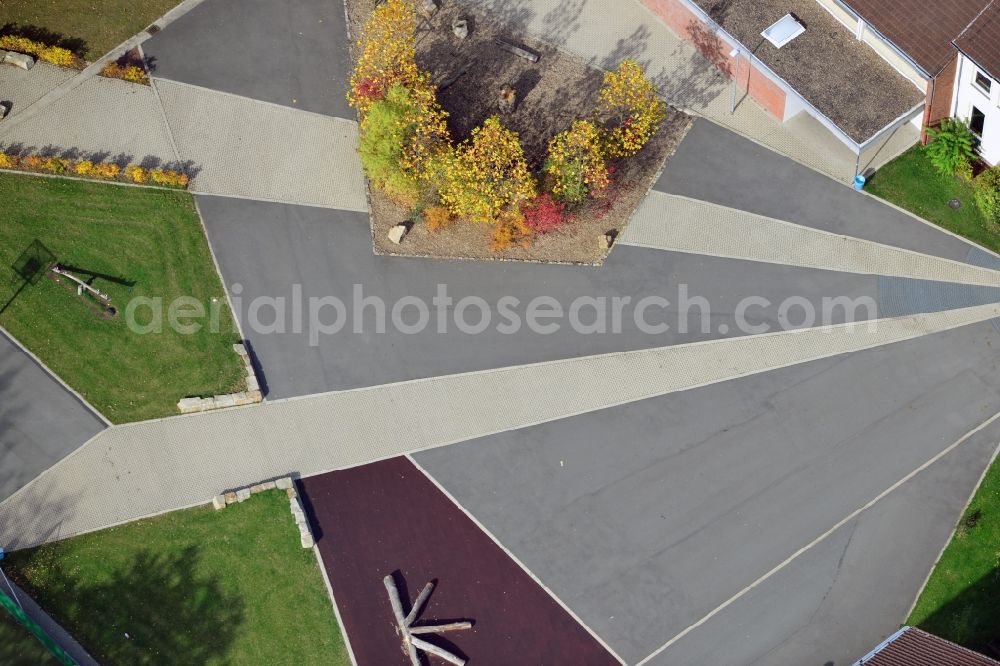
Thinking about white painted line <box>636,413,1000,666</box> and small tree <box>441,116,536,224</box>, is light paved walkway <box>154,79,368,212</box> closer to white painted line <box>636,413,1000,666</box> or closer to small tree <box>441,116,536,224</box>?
A: small tree <box>441,116,536,224</box>

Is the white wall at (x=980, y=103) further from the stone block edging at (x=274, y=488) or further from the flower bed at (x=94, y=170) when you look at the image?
the flower bed at (x=94, y=170)

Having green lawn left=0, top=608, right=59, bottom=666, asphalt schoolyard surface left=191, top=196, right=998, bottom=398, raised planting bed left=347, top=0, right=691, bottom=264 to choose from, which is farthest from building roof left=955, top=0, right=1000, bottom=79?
green lawn left=0, top=608, right=59, bottom=666

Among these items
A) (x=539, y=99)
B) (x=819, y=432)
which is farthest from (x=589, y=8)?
(x=819, y=432)

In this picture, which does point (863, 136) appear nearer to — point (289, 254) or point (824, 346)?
point (824, 346)

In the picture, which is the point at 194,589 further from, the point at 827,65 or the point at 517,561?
the point at 827,65

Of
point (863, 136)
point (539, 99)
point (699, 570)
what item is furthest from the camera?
point (539, 99)

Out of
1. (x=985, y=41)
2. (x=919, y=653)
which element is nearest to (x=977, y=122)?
(x=985, y=41)
